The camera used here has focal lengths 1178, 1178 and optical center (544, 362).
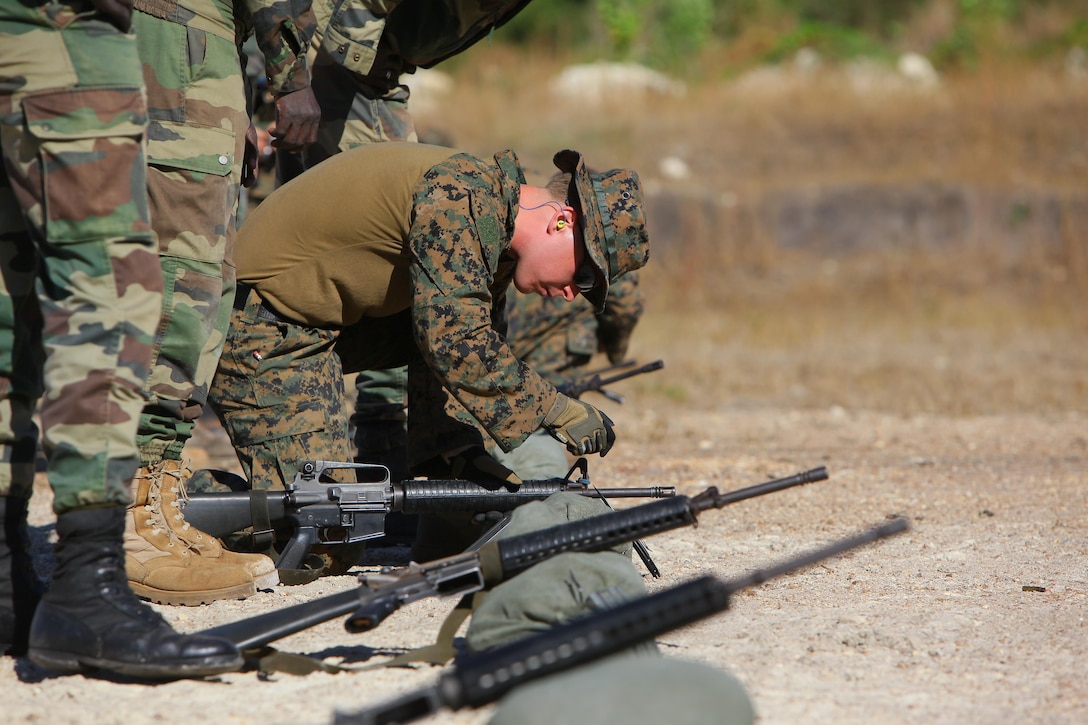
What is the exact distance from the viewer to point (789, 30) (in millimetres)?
19281

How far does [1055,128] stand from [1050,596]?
11.9m

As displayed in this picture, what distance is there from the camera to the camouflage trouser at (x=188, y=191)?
3.28 meters

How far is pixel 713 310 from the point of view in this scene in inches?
469

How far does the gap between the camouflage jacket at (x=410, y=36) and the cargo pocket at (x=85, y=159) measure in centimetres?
190

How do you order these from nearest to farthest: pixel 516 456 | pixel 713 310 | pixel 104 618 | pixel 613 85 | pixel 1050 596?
pixel 104 618
pixel 1050 596
pixel 516 456
pixel 713 310
pixel 613 85

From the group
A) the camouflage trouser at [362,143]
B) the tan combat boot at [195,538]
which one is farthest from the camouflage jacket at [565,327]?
the tan combat boot at [195,538]

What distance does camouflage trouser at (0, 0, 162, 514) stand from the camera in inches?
101

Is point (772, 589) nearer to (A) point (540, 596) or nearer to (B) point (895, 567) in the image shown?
(B) point (895, 567)

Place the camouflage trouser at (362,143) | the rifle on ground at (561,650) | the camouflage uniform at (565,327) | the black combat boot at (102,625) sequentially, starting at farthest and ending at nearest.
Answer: the camouflage uniform at (565,327), the camouflage trouser at (362,143), the black combat boot at (102,625), the rifle on ground at (561,650)

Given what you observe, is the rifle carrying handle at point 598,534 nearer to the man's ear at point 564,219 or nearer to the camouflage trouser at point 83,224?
the camouflage trouser at point 83,224

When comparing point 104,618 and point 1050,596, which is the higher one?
point 1050,596

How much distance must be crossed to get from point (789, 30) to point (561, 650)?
60.9 ft

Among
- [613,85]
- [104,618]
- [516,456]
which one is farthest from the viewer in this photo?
[613,85]

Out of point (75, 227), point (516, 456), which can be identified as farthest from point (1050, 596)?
point (75, 227)
